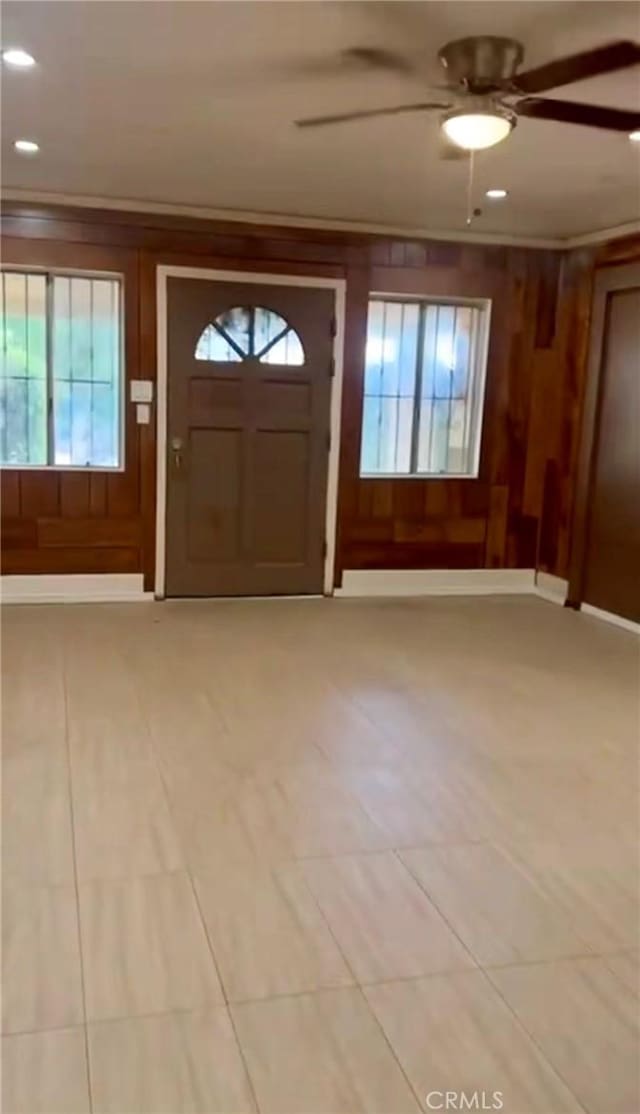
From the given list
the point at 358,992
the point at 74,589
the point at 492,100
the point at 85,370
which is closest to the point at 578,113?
the point at 492,100

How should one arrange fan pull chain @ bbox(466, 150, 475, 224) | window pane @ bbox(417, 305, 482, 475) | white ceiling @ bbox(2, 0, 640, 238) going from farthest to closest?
window pane @ bbox(417, 305, 482, 475)
fan pull chain @ bbox(466, 150, 475, 224)
white ceiling @ bbox(2, 0, 640, 238)

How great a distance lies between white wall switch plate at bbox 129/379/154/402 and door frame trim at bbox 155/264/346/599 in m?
0.05

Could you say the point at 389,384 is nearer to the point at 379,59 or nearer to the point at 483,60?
the point at 379,59

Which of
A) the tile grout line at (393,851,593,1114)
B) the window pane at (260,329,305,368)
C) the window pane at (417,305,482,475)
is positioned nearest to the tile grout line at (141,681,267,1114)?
the tile grout line at (393,851,593,1114)

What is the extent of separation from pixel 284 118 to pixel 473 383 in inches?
113

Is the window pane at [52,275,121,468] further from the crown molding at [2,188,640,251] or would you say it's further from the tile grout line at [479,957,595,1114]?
the tile grout line at [479,957,595,1114]

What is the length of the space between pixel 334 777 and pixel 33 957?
1.31m

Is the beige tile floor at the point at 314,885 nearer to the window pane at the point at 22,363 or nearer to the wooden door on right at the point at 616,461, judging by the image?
the wooden door on right at the point at 616,461

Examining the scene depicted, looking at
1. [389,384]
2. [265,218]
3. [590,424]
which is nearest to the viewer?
[265,218]

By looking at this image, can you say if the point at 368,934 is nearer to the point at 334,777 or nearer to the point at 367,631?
the point at 334,777

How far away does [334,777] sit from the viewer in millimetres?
3180

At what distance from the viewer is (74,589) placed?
18.5 ft

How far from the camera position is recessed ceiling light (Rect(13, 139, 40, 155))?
4145mm

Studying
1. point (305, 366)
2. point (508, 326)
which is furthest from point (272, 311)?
point (508, 326)
